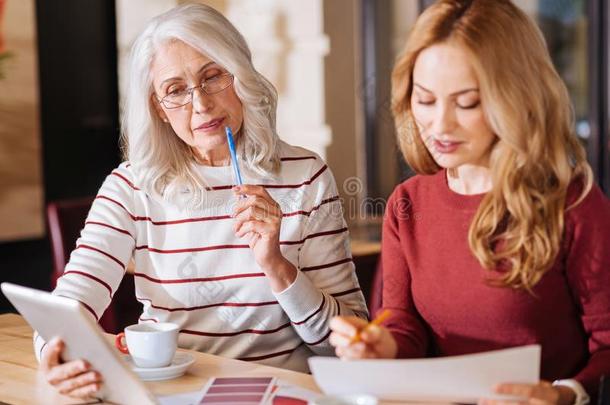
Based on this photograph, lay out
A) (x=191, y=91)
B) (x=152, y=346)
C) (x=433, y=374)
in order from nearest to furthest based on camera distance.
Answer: (x=433, y=374) → (x=152, y=346) → (x=191, y=91)

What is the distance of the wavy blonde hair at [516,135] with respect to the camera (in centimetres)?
131

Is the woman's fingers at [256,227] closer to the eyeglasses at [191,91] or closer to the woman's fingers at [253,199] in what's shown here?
the woman's fingers at [253,199]

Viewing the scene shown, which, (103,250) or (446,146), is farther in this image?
(103,250)

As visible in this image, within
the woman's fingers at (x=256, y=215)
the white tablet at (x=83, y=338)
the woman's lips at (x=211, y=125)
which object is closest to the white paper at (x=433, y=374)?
the white tablet at (x=83, y=338)

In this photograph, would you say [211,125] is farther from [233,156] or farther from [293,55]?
[293,55]

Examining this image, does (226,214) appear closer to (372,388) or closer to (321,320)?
(321,320)

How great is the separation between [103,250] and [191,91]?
1.17 feet

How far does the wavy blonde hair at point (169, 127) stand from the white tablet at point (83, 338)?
52 centimetres

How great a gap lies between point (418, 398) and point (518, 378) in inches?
5.2

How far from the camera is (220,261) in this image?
6.24ft

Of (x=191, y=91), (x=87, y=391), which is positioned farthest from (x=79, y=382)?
(x=191, y=91)

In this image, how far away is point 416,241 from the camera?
1533mm

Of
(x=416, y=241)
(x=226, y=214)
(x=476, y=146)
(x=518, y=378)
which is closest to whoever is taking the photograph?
(x=518, y=378)

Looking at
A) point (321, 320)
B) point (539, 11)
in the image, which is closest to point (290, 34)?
point (539, 11)
